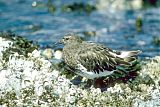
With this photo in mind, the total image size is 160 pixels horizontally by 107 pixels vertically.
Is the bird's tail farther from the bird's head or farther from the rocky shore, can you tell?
the bird's head

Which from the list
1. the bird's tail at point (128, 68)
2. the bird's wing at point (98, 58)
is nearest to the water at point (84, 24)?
the bird's tail at point (128, 68)

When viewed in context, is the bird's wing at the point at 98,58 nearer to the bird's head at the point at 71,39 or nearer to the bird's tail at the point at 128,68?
the bird's tail at the point at 128,68

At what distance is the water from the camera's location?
71.2 ft

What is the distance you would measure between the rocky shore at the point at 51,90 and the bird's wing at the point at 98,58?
20.3 inches

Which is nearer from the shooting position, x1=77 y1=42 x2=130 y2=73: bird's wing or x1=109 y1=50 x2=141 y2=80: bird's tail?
x1=77 y1=42 x2=130 y2=73: bird's wing

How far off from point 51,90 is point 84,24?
1142cm

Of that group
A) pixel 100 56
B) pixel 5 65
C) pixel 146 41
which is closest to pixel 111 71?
pixel 100 56

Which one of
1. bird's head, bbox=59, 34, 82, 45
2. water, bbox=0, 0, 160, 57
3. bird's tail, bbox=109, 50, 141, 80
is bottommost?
water, bbox=0, 0, 160, 57

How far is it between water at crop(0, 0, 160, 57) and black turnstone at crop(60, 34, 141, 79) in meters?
5.64

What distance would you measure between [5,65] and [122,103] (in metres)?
3.08

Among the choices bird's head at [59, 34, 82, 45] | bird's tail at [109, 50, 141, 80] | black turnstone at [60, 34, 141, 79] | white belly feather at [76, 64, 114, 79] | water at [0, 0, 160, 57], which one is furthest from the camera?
water at [0, 0, 160, 57]

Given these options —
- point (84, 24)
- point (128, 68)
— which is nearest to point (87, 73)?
point (128, 68)

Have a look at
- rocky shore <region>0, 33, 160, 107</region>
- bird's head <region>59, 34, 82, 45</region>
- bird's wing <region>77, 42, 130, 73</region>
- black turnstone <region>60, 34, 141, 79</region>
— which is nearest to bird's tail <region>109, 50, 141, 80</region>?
black turnstone <region>60, 34, 141, 79</region>

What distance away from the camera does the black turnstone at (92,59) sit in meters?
14.0
